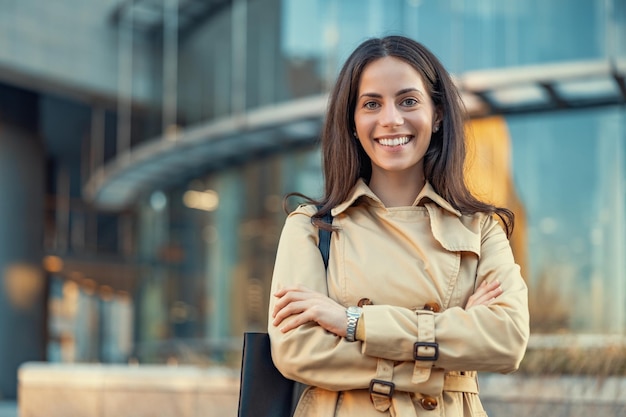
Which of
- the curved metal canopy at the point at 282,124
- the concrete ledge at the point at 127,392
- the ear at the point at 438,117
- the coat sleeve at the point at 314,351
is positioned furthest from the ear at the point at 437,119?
the curved metal canopy at the point at 282,124

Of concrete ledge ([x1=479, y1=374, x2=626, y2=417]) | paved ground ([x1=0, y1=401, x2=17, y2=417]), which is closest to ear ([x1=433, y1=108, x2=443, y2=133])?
concrete ledge ([x1=479, y1=374, x2=626, y2=417])

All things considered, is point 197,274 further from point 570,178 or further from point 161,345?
point 570,178

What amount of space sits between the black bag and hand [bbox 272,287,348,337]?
0.08 m

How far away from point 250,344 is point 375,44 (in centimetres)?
90

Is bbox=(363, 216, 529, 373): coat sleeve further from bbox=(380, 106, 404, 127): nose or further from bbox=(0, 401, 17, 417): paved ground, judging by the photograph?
bbox=(0, 401, 17, 417): paved ground

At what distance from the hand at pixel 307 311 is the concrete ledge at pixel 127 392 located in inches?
255

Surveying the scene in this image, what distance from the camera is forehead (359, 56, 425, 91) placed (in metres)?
2.73

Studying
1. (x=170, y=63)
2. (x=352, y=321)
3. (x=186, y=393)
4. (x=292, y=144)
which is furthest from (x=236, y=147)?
(x=352, y=321)

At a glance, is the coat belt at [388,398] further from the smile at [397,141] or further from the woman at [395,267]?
the smile at [397,141]

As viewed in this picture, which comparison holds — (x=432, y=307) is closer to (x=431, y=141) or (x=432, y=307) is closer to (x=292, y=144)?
(x=431, y=141)

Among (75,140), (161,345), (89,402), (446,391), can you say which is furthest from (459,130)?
(75,140)

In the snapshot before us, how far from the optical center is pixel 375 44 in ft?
9.27

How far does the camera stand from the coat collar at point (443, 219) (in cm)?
270

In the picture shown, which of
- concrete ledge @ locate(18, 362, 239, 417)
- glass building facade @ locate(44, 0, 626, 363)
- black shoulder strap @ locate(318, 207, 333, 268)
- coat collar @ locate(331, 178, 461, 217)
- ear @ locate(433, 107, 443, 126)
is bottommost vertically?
concrete ledge @ locate(18, 362, 239, 417)
